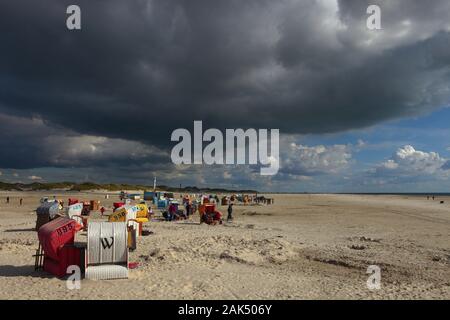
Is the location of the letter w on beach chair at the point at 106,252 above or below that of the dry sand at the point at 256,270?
above

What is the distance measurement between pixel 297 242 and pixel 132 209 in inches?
416

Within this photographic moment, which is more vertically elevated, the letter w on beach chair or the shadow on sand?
the letter w on beach chair

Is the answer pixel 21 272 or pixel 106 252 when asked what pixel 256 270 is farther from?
pixel 21 272

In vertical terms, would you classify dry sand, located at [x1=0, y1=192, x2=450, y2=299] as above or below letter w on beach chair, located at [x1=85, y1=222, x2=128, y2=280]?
below

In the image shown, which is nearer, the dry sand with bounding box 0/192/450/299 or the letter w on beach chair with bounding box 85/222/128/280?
the dry sand with bounding box 0/192/450/299

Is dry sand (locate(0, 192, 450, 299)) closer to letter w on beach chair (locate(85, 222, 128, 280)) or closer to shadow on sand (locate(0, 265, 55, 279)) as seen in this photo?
shadow on sand (locate(0, 265, 55, 279))

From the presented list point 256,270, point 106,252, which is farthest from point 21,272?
point 256,270

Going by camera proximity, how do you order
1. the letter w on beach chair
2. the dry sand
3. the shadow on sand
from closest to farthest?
the dry sand
the letter w on beach chair
the shadow on sand

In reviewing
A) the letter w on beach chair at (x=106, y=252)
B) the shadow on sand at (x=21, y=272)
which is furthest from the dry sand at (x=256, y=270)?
the letter w on beach chair at (x=106, y=252)

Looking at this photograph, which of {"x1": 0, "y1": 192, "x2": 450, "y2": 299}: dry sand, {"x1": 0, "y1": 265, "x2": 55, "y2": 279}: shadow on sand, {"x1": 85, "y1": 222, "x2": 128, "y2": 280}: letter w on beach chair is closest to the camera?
{"x1": 0, "y1": 192, "x2": 450, "y2": 299}: dry sand

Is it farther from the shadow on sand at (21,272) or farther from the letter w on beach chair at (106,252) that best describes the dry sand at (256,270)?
the letter w on beach chair at (106,252)

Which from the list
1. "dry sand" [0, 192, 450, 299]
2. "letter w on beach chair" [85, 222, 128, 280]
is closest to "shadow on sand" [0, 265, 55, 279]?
"dry sand" [0, 192, 450, 299]

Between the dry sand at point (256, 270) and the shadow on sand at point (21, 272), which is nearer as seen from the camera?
the dry sand at point (256, 270)

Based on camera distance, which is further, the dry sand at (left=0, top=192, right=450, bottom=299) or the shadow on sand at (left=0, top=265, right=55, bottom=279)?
the shadow on sand at (left=0, top=265, right=55, bottom=279)
